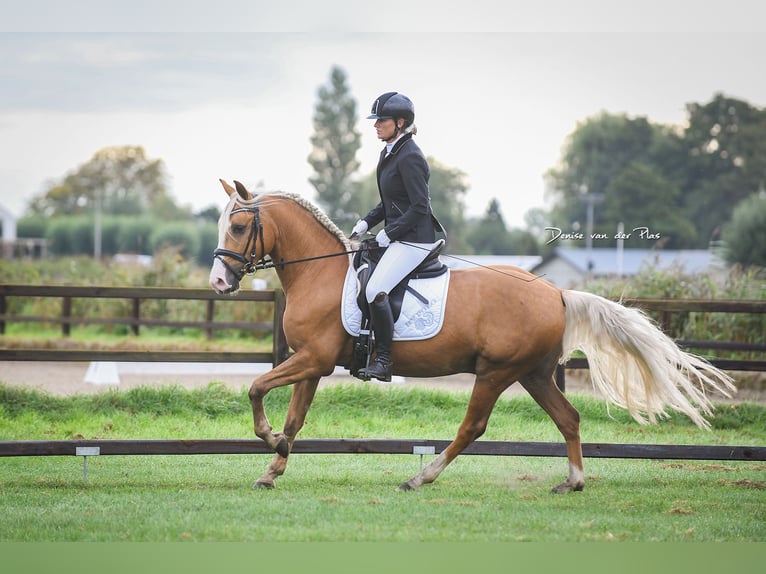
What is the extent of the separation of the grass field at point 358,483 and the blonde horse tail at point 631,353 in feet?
2.47

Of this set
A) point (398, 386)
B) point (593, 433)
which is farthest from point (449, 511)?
point (398, 386)

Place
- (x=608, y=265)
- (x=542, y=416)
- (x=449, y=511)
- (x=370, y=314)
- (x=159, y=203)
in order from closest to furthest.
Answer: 1. (x=449, y=511)
2. (x=370, y=314)
3. (x=542, y=416)
4. (x=608, y=265)
5. (x=159, y=203)

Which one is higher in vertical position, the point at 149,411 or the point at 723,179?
the point at 723,179

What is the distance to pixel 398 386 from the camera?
34.5ft

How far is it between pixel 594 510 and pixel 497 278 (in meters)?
1.85

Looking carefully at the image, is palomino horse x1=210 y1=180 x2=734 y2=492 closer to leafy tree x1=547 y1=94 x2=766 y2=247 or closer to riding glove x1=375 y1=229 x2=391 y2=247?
riding glove x1=375 y1=229 x2=391 y2=247

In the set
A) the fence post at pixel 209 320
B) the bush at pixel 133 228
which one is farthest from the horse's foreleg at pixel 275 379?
the bush at pixel 133 228

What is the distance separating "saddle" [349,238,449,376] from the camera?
6.28 metres

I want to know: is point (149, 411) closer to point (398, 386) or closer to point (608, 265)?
point (398, 386)

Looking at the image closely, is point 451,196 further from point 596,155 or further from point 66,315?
point 596,155

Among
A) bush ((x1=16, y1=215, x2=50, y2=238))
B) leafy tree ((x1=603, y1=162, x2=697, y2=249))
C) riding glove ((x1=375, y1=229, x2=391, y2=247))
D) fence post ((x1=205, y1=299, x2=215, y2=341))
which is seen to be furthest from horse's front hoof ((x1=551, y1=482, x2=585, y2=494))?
bush ((x1=16, y1=215, x2=50, y2=238))

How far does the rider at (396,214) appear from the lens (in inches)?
244

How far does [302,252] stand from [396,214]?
0.79 m

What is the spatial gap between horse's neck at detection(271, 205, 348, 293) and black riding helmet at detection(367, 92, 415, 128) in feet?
3.30
